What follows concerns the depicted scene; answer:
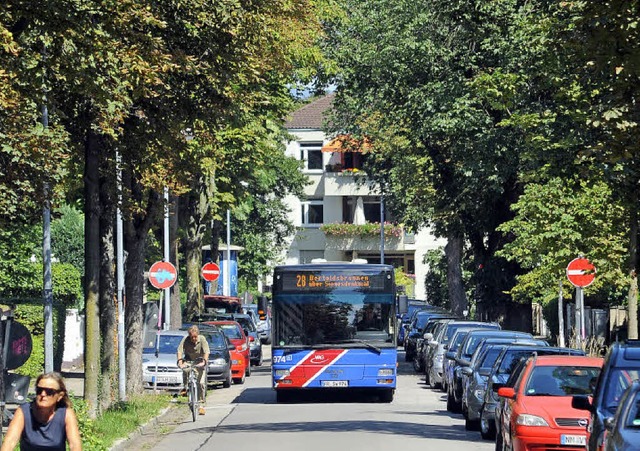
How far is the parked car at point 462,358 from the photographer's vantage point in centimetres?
2420

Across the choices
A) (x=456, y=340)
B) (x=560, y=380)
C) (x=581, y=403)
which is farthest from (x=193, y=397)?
(x=581, y=403)

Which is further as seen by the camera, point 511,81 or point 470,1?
point 470,1

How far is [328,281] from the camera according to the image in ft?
90.3

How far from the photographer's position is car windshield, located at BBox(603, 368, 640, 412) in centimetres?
1298

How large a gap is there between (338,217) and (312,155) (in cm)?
491

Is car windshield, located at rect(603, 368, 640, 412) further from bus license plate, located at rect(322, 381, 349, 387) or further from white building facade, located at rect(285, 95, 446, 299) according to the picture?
white building facade, located at rect(285, 95, 446, 299)

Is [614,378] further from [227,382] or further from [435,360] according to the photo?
[227,382]

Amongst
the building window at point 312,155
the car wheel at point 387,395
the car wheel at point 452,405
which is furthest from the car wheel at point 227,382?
the building window at point 312,155

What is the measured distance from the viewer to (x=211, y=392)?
1363 inches

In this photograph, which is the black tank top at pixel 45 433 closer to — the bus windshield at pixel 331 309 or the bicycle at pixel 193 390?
the bicycle at pixel 193 390

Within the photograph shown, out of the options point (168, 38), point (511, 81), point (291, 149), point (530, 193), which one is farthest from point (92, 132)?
point (291, 149)

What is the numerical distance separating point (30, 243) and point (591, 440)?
32667 millimetres

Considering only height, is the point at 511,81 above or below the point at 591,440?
above

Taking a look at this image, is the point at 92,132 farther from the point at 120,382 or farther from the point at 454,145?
the point at 454,145
